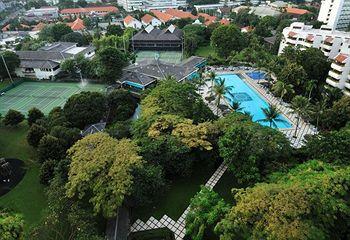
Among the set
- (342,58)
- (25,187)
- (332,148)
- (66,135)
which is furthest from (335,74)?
(25,187)

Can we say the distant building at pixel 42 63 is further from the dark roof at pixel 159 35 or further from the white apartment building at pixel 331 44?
the white apartment building at pixel 331 44

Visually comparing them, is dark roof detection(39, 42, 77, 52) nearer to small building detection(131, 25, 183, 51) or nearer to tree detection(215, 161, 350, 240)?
small building detection(131, 25, 183, 51)

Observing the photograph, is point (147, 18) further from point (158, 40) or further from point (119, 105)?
point (119, 105)

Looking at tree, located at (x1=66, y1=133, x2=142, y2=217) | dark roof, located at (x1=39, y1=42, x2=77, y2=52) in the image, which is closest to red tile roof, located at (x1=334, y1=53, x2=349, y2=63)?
tree, located at (x1=66, y1=133, x2=142, y2=217)

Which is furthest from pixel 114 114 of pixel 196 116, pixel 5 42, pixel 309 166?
pixel 5 42

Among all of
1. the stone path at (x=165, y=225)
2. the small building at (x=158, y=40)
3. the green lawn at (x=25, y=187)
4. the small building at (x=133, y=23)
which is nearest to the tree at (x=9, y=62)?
the green lawn at (x=25, y=187)

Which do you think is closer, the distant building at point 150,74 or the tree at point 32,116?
the tree at point 32,116
